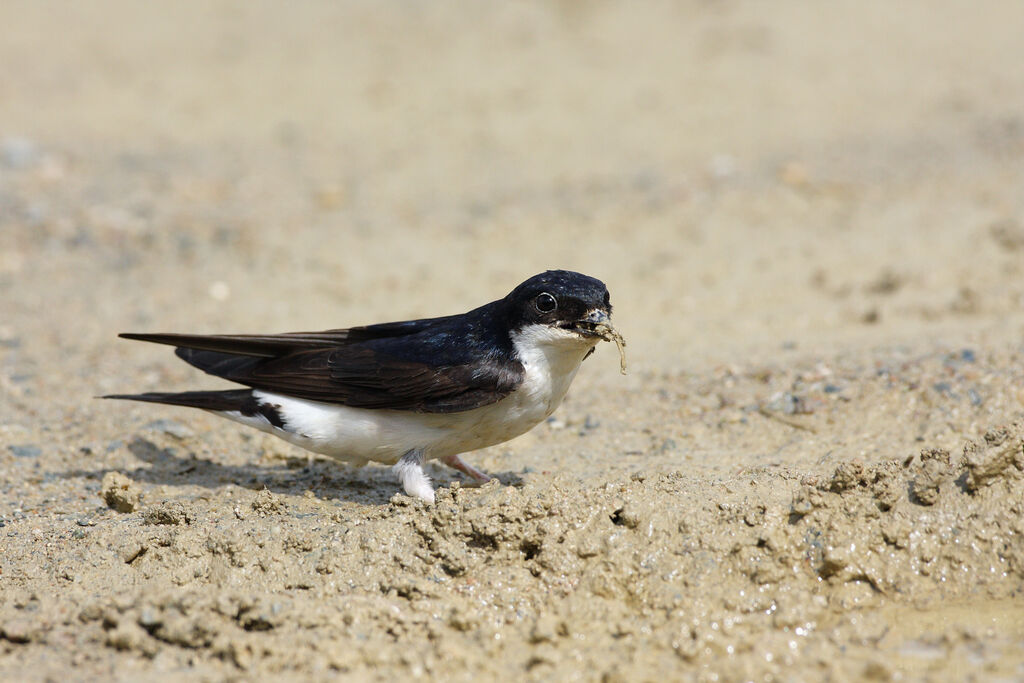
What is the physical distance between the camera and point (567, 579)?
148 inches

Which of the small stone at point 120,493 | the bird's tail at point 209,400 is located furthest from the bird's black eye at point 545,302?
the small stone at point 120,493

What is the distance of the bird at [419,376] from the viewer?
4.29 m

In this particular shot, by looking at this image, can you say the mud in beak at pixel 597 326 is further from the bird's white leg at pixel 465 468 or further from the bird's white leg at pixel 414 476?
the bird's white leg at pixel 465 468

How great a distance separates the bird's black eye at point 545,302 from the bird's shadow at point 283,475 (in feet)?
3.16

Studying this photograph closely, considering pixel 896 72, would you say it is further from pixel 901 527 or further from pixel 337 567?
pixel 337 567

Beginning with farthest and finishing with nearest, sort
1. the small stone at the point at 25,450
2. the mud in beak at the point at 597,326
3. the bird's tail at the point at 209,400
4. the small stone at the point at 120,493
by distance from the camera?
the small stone at the point at 25,450
the bird's tail at the point at 209,400
the small stone at the point at 120,493
the mud in beak at the point at 597,326

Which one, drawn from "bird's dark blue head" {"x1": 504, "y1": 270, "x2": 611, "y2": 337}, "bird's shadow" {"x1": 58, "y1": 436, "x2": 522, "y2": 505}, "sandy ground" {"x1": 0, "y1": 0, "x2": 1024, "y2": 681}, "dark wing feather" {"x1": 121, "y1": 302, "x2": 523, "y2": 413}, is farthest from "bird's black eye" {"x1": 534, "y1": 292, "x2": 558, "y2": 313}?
"bird's shadow" {"x1": 58, "y1": 436, "x2": 522, "y2": 505}

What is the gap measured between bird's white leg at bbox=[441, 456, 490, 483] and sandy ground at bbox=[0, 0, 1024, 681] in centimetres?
14

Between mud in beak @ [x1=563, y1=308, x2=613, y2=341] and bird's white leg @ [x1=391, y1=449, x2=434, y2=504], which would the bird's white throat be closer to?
mud in beak @ [x1=563, y1=308, x2=613, y2=341]

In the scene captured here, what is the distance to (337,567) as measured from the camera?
387 cm

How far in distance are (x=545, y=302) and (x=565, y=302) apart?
9 centimetres

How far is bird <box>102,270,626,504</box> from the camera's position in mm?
4285

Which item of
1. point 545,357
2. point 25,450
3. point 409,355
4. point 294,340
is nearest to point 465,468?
point 409,355

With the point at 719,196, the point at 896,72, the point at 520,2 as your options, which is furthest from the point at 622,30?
the point at 719,196
